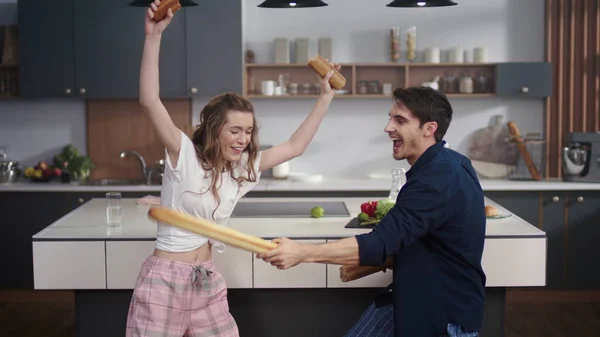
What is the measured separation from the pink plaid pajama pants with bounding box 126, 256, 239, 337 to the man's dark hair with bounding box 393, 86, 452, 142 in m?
0.99

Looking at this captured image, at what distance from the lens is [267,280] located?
377 centimetres

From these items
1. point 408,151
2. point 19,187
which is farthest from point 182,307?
point 19,187

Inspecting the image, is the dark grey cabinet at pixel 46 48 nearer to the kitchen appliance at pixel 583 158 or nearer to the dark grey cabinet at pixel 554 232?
the dark grey cabinet at pixel 554 232

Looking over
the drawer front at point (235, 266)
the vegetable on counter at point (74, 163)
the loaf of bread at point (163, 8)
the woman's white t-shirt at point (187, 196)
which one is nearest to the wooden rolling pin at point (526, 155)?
the drawer front at point (235, 266)

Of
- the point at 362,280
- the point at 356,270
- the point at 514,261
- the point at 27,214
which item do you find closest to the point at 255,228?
the point at 362,280

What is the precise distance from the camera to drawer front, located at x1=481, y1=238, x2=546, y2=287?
369cm

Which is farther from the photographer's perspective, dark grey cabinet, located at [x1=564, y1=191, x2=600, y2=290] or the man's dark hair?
dark grey cabinet, located at [x1=564, y1=191, x2=600, y2=290]

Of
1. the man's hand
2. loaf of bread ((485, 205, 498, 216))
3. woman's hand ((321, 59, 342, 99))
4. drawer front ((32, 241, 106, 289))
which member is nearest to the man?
the man's hand

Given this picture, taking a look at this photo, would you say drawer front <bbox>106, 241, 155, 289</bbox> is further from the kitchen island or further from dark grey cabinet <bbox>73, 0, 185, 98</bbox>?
dark grey cabinet <bbox>73, 0, 185, 98</bbox>

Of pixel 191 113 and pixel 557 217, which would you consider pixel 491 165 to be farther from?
pixel 191 113

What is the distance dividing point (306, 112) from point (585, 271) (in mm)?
2426

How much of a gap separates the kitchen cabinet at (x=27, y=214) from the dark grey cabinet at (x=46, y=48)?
2.60 feet

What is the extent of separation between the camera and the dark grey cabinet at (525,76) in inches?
241

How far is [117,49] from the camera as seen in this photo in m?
6.02
